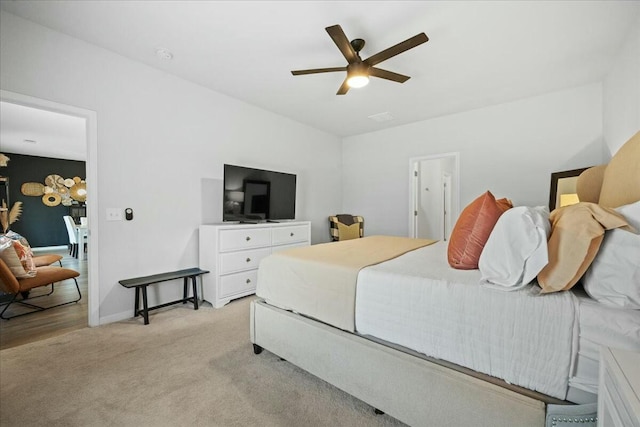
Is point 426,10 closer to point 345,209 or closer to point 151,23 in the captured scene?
point 151,23

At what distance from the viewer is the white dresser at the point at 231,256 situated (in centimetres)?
290

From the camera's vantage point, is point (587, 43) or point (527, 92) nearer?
point (587, 43)

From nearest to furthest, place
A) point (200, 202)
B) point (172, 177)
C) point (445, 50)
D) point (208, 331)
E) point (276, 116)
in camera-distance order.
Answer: point (208, 331) → point (445, 50) → point (172, 177) → point (200, 202) → point (276, 116)

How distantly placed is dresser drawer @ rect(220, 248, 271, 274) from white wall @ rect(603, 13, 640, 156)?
12.2 ft

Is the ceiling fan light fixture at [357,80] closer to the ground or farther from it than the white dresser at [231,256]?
farther from it

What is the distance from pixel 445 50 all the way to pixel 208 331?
3.43 meters

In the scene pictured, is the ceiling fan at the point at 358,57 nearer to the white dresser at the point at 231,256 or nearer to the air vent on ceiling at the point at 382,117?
the air vent on ceiling at the point at 382,117

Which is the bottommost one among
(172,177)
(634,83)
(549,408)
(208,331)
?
(208,331)

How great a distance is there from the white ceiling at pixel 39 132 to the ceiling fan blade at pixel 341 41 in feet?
13.2

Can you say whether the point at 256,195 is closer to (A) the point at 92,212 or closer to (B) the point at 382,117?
(A) the point at 92,212

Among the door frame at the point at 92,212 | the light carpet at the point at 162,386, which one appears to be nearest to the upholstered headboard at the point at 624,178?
the light carpet at the point at 162,386

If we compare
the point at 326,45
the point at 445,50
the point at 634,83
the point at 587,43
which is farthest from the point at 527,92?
the point at 326,45

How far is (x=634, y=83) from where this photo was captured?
2168 mm

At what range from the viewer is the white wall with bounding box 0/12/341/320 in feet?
7.13
